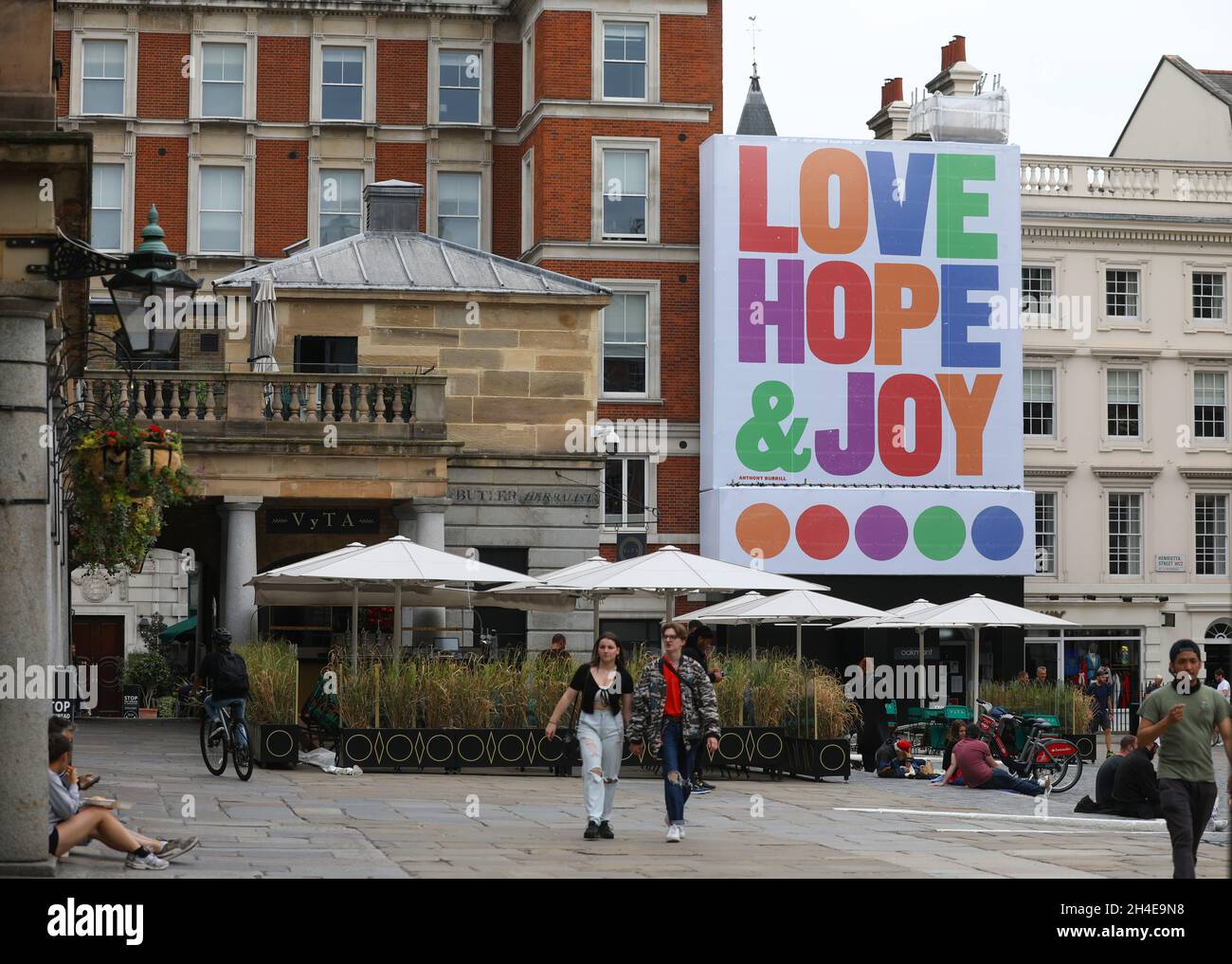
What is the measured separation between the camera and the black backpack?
21500mm

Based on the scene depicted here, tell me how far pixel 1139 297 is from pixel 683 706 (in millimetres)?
36279

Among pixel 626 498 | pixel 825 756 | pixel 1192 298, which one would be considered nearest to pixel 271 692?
pixel 825 756

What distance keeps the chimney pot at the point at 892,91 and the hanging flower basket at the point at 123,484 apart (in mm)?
38619

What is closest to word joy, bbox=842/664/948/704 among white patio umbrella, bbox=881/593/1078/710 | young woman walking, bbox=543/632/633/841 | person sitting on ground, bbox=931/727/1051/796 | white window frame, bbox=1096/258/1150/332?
white window frame, bbox=1096/258/1150/332

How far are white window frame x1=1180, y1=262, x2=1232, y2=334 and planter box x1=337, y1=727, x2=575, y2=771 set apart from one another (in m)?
31.3

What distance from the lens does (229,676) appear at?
846 inches

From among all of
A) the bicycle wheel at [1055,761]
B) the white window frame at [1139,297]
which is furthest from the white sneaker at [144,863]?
the white window frame at [1139,297]

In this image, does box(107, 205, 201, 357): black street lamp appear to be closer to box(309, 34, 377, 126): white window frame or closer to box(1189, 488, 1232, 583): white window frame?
box(309, 34, 377, 126): white window frame

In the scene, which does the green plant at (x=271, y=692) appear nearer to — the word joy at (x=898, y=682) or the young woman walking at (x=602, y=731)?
the young woman walking at (x=602, y=731)

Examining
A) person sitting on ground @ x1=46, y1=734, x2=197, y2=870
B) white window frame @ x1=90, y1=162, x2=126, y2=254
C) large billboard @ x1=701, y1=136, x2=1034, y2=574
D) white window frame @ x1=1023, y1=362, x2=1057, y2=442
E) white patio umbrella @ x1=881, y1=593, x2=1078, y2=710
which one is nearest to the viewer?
person sitting on ground @ x1=46, y1=734, x2=197, y2=870

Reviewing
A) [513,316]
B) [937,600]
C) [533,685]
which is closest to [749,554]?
[937,600]

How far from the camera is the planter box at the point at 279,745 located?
2297 centimetres
